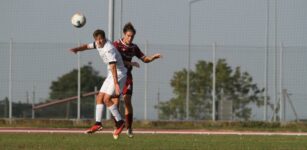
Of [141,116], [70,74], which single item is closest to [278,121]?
[141,116]

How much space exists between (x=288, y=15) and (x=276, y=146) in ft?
69.3

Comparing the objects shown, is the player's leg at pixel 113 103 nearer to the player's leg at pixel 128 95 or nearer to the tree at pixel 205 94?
the player's leg at pixel 128 95

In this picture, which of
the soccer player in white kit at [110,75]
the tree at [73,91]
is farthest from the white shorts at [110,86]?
the tree at [73,91]

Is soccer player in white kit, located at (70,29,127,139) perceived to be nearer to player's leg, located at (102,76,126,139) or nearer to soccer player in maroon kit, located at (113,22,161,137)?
player's leg, located at (102,76,126,139)

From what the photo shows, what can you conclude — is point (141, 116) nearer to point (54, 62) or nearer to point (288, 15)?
point (54, 62)

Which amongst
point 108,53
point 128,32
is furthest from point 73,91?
point 108,53

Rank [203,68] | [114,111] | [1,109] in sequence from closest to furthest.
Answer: [114,111] → [1,109] → [203,68]

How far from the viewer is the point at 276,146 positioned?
14.7m

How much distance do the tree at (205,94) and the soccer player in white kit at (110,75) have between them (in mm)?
15746

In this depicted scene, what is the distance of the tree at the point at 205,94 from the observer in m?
32.7

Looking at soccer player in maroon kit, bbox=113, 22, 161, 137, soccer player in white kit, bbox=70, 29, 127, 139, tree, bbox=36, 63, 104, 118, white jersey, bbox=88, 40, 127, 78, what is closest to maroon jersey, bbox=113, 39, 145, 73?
soccer player in maroon kit, bbox=113, 22, 161, 137

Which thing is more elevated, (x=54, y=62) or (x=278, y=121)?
(x=54, y=62)

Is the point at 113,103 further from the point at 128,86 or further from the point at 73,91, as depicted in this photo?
the point at 73,91

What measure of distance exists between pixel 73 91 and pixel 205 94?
4962mm
